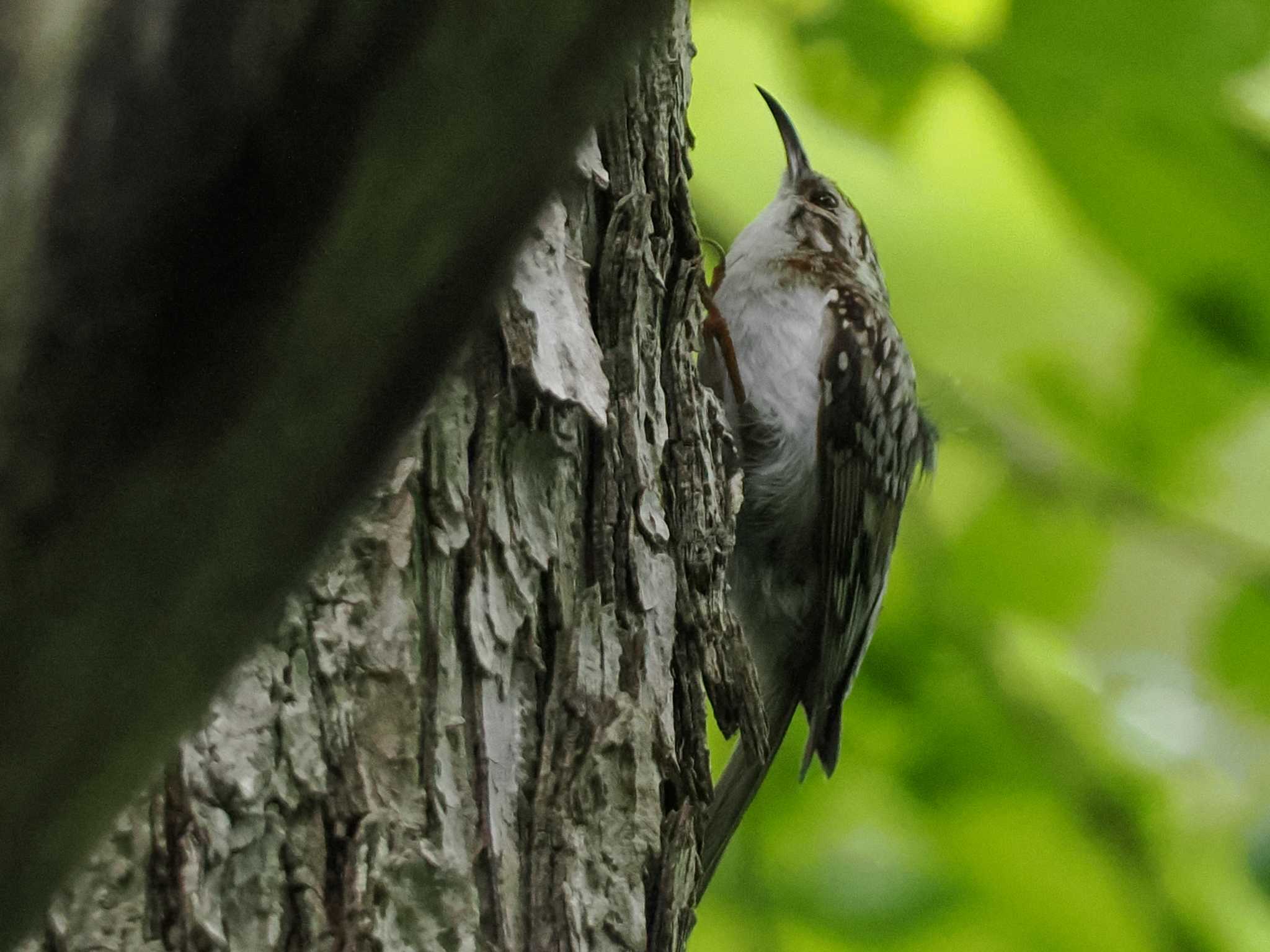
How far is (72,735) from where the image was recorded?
0.36 m

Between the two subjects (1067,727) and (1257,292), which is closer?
(1257,292)

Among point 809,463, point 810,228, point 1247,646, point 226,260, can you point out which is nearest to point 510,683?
point 226,260

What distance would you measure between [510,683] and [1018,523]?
59.1 inches

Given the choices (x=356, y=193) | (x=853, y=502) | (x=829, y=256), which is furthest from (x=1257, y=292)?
(x=356, y=193)

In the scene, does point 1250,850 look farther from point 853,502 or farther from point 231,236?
point 231,236

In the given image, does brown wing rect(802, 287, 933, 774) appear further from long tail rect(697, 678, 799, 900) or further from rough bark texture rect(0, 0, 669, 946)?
rough bark texture rect(0, 0, 669, 946)

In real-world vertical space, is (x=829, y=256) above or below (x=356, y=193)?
above

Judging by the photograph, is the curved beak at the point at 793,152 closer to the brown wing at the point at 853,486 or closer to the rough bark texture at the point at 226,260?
the brown wing at the point at 853,486

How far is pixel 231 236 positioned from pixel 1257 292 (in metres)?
1.99

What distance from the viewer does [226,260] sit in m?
0.32

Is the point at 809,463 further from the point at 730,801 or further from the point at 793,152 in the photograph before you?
the point at 793,152

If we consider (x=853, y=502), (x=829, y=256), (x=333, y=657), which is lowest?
(x=333, y=657)

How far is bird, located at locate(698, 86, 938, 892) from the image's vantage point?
8.34 feet

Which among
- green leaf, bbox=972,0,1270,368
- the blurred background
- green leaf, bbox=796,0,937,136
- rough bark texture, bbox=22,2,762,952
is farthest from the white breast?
rough bark texture, bbox=22,2,762,952
